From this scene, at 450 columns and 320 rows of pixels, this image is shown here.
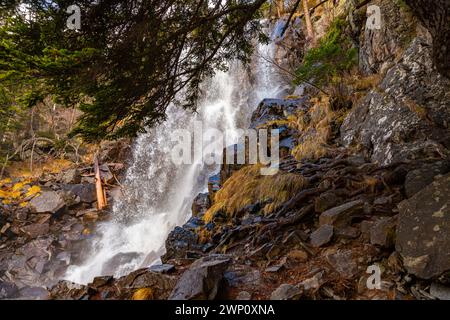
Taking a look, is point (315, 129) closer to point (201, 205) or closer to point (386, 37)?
point (386, 37)

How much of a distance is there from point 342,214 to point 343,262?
0.88m

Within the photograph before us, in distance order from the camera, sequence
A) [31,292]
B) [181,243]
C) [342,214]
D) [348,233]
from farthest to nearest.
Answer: [31,292]
[181,243]
[342,214]
[348,233]

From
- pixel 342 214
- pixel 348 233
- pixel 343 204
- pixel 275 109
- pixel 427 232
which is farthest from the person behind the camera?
pixel 275 109

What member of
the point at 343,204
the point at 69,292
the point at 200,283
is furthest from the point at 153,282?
the point at 343,204

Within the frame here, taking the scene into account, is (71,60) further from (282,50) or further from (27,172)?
(27,172)

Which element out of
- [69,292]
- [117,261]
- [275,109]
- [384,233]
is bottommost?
[117,261]

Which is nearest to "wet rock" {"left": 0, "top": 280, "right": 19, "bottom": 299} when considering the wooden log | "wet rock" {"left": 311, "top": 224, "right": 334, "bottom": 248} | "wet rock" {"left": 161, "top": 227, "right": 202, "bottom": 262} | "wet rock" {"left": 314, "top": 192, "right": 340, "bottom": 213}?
the wooden log

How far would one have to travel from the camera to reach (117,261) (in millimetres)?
13367

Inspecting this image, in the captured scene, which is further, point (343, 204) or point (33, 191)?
point (33, 191)

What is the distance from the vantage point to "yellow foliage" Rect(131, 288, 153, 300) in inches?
140

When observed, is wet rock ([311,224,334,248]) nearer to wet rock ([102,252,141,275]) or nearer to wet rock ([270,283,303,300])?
wet rock ([270,283,303,300])

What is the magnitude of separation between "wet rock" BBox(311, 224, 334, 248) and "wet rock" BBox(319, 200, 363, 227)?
0.40 ft

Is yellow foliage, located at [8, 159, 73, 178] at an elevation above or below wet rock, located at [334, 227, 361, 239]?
above

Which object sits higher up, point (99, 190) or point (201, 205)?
point (201, 205)
